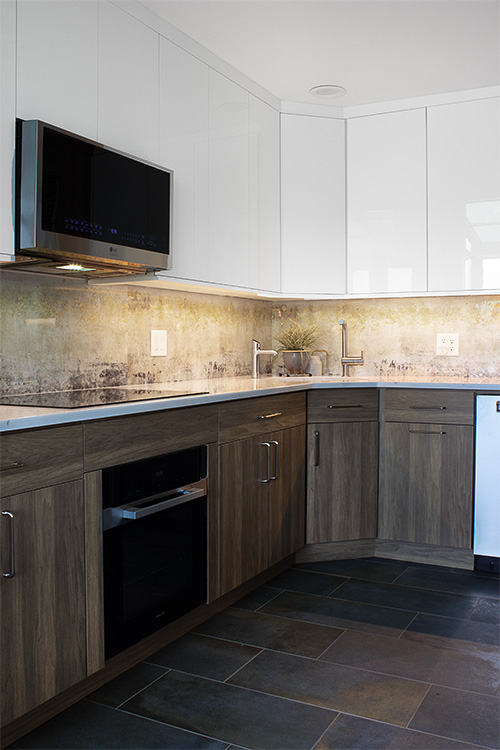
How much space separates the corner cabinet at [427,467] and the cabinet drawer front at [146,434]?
122cm

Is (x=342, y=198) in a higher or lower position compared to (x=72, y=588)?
higher

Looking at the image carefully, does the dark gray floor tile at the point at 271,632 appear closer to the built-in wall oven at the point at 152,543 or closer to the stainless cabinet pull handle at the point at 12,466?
the built-in wall oven at the point at 152,543

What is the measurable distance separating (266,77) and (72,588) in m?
2.54

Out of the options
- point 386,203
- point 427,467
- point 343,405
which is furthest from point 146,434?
point 386,203

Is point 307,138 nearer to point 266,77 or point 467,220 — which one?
point 266,77

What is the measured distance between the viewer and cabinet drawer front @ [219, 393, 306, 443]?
2.64 m

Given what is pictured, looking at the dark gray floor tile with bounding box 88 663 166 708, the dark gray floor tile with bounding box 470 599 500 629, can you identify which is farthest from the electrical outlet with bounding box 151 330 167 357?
the dark gray floor tile with bounding box 470 599 500 629

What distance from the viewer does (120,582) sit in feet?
6.83

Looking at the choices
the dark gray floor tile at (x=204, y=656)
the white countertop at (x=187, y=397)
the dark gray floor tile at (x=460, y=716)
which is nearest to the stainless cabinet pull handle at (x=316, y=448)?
the white countertop at (x=187, y=397)

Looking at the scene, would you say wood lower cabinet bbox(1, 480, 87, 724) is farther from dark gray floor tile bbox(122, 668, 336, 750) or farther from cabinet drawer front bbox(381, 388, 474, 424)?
cabinet drawer front bbox(381, 388, 474, 424)

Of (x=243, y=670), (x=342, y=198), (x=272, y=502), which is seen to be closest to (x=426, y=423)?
(x=272, y=502)

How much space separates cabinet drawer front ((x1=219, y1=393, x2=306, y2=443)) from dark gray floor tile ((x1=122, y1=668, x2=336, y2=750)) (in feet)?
2.92

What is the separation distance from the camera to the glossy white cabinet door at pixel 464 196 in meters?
3.49

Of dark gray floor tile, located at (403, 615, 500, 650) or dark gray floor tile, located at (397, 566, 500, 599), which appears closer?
dark gray floor tile, located at (403, 615, 500, 650)
